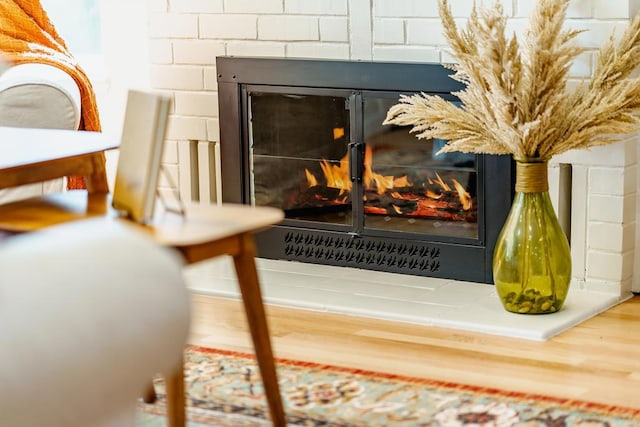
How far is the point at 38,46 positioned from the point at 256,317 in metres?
2.11

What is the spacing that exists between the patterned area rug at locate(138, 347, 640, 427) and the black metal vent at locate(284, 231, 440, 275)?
974 mm

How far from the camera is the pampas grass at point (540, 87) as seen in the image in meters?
3.22

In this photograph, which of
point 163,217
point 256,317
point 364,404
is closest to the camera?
point 163,217

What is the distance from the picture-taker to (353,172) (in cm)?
396

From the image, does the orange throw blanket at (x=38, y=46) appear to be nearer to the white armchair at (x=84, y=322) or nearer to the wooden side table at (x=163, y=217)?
the wooden side table at (x=163, y=217)

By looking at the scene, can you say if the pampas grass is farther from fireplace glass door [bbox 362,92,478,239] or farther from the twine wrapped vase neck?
fireplace glass door [bbox 362,92,478,239]

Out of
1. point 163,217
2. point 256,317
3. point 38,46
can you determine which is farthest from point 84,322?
point 38,46

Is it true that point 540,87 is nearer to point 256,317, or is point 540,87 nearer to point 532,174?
point 532,174

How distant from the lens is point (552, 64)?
3219mm

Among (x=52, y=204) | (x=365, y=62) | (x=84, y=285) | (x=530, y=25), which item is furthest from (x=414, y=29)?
(x=84, y=285)

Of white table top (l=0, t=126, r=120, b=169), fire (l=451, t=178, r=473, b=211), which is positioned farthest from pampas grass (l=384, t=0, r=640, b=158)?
white table top (l=0, t=126, r=120, b=169)

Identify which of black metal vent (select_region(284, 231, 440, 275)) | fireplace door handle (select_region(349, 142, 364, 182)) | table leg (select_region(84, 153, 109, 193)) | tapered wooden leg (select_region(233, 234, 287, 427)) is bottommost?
black metal vent (select_region(284, 231, 440, 275))

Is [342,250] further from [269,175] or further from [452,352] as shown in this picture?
[452,352]

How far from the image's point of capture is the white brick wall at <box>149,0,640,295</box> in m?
3.52
